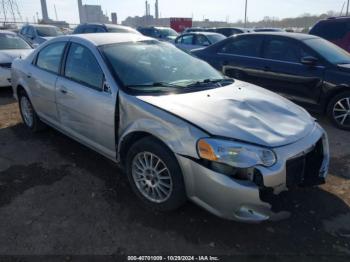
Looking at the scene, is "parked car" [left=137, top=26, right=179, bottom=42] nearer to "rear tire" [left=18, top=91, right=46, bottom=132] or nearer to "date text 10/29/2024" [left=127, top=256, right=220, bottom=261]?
"rear tire" [left=18, top=91, right=46, bottom=132]

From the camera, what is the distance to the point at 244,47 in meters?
6.58

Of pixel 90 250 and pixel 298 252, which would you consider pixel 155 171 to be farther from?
pixel 298 252

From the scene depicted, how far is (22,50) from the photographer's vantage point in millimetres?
8602

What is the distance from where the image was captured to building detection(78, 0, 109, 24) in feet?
312

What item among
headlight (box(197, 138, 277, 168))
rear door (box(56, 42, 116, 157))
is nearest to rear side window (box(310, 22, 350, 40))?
rear door (box(56, 42, 116, 157))

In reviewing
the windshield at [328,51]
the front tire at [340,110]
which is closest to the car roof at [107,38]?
the windshield at [328,51]

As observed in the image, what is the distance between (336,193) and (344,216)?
43 centimetres

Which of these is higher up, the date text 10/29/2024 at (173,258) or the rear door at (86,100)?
the rear door at (86,100)

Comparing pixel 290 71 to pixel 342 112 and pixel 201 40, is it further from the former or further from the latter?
pixel 201 40

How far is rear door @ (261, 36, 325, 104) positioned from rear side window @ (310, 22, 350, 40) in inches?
141

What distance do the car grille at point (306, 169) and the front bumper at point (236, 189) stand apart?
0.07 meters

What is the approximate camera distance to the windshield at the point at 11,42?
861 cm

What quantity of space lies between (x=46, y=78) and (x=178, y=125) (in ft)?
7.90

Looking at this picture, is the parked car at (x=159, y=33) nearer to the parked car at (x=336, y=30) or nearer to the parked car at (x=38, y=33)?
the parked car at (x=38, y=33)
